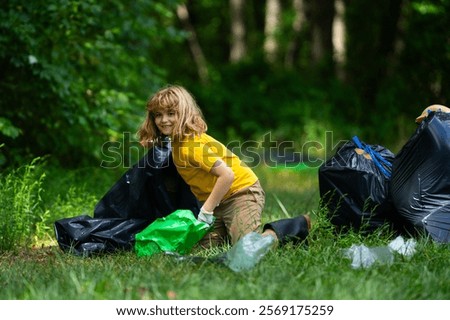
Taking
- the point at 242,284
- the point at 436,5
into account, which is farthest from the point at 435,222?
the point at 436,5

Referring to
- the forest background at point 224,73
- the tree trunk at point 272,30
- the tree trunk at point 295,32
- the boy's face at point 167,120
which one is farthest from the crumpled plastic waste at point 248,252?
the tree trunk at point 295,32

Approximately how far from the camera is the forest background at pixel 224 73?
7.68 metres

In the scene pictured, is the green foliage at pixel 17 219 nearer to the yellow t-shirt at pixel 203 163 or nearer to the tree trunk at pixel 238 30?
the yellow t-shirt at pixel 203 163

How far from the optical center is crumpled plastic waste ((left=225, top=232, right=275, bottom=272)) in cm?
423

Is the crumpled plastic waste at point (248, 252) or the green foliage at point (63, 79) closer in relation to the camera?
the crumpled plastic waste at point (248, 252)

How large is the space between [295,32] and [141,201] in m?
19.7

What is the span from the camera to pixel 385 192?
5484 mm

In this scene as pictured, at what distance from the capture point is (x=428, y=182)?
5.18 m

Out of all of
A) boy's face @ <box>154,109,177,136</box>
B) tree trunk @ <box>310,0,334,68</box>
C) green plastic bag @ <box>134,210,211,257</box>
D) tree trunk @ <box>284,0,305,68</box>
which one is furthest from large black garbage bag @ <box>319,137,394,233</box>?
tree trunk @ <box>284,0,305,68</box>

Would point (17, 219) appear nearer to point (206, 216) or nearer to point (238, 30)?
point (206, 216)

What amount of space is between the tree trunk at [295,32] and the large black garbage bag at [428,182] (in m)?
17.5
